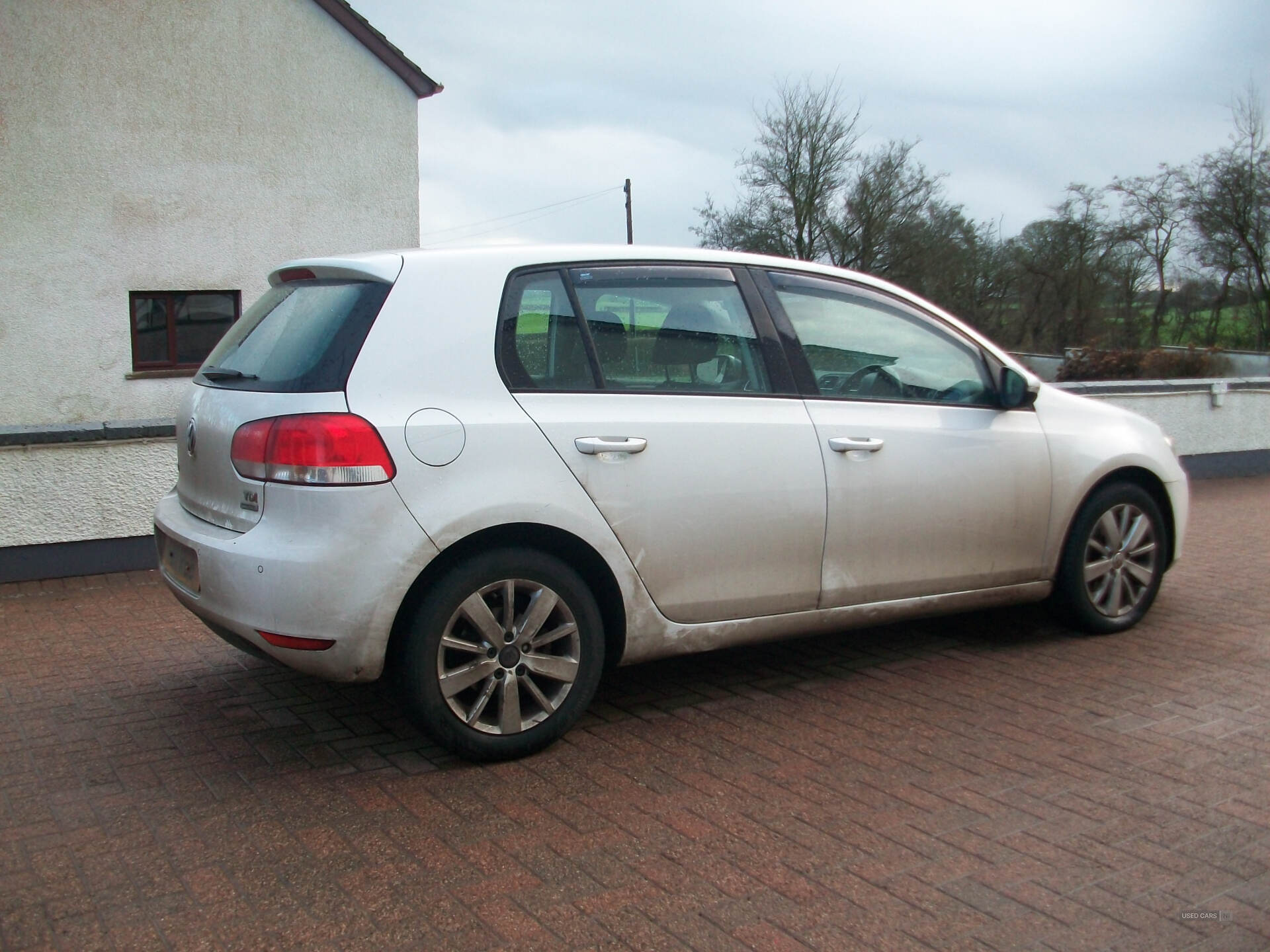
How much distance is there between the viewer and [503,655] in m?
3.94

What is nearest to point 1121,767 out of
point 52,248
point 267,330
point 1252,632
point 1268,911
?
point 1268,911

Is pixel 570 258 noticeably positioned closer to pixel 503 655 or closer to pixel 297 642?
pixel 503 655

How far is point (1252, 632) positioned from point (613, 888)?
4028mm

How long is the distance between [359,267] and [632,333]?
0.98 metres

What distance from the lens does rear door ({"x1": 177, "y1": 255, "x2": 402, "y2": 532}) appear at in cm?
379

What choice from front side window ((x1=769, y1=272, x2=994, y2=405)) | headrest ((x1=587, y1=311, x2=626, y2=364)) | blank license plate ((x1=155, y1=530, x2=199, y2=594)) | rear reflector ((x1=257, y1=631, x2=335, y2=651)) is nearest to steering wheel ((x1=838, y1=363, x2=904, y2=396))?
front side window ((x1=769, y1=272, x2=994, y2=405))

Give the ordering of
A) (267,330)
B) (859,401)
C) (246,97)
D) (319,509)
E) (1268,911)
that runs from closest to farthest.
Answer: (1268,911) → (319,509) → (267,330) → (859,401) → (246,97)

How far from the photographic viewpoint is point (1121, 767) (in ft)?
13.0

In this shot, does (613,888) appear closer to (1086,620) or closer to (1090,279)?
(1086,620)

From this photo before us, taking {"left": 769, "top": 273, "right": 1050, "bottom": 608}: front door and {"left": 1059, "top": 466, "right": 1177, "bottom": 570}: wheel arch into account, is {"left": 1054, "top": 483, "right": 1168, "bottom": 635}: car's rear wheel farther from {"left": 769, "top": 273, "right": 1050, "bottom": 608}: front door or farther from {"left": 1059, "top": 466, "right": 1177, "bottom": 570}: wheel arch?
{"left": 769, "top": 273, "right": 1050, "bottom": 608}: front door

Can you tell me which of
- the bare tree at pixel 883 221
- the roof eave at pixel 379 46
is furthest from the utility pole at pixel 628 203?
the roof eave at pixel 379 46

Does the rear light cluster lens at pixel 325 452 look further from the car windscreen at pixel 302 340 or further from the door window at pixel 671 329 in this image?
the door window at pixel 671 329

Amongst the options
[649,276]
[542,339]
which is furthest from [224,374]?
[649,276]

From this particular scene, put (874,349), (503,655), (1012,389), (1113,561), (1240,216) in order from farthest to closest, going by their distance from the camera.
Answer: (1240,216), (1113,561), (1012,389), (874,349), (503,655)
